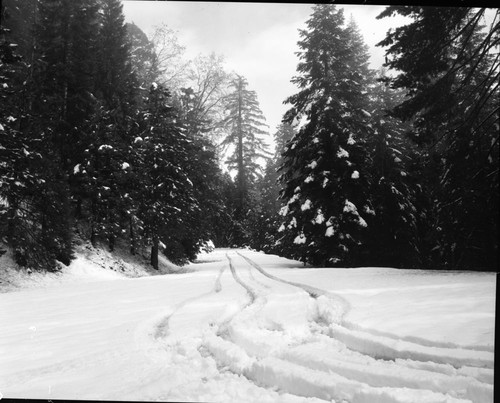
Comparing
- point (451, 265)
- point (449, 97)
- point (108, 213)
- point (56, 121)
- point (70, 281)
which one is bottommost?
point (70, 281)

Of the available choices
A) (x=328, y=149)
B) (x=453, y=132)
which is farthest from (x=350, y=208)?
(x=453, y=132)

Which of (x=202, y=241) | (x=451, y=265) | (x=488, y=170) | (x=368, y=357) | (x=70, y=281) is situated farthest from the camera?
(x=202, y=241)

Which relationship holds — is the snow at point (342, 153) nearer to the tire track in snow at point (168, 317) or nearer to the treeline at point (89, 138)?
the treeline at point (89, 138)

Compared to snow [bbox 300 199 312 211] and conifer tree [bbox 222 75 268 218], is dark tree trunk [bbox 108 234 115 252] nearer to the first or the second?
conifer tree [bbox 222 75 268 218]

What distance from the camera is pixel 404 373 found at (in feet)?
9.71

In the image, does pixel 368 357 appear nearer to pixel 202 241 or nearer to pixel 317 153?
pixel 317 153

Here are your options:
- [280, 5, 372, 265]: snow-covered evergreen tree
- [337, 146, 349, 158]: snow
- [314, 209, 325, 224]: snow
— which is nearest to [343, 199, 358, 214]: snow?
[280, 5, 372, 265]: snow-covered evergreen tree

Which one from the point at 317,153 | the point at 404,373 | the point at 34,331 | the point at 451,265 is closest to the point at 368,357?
the point at 404,373

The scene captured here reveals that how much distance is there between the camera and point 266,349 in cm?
374

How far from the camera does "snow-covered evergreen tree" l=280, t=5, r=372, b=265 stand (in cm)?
1330

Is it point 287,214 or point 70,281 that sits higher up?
point 287,214

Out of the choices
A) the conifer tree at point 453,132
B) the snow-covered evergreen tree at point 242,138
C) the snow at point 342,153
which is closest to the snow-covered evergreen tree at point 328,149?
the snow at point 342,153

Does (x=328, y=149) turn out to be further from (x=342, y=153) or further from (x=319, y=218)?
(x=319, y=218)

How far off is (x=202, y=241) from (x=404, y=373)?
21868mm
